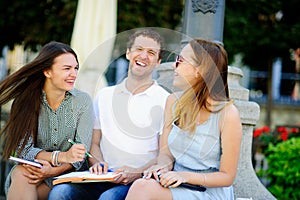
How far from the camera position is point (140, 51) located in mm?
3461

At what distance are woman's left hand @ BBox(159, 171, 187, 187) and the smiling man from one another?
34 cm

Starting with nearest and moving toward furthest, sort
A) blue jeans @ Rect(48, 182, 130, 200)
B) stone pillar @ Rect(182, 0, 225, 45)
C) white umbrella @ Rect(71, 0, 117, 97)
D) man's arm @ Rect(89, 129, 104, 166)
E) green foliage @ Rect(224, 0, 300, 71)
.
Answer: blue jeans @ Rect(48, 182, 130, 200), man's arm @ Rect(89, 129, 104, 166), stone pillar @ Rect(182, 0, 225, 45), white umbrella @ Rect(71, 0, 117, 97), green foliage @ Rect(224, 0, 300, 71)

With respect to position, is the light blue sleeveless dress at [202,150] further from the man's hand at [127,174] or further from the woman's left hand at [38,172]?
the woman's left hand at [38,172]

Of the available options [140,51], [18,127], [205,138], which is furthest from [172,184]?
[18,127]

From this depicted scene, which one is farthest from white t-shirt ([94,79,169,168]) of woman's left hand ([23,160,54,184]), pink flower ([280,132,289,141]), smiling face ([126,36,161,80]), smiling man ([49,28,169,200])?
pink flower ([280,132,289,141])

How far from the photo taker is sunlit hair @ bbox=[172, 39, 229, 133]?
10.8 feet

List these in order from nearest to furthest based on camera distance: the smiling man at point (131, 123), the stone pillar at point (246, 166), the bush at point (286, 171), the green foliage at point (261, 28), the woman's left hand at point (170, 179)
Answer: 1. the woman's left hand at point (170, 179)
2. the smiling man at point (131, 123)
3. the stone pillar at point (246, 166)
4. the bush at point (286, 171)
5. the green foliage at point (261, 28)

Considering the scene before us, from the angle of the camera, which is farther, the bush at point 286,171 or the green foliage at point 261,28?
the green foliage at point 261,28

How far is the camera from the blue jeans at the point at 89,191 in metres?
3.27

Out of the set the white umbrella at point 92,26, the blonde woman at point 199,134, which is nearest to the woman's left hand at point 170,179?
the blonde woman at point 199,134

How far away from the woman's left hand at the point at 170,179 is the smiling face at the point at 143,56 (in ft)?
2.27

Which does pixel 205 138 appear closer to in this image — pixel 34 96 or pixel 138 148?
pixel 138 148

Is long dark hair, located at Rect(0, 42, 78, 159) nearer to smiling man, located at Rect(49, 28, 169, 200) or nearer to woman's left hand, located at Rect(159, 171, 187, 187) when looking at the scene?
smiling man, located at Rect(49, 28, 169, 200)

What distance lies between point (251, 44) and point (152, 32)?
9360 mm
